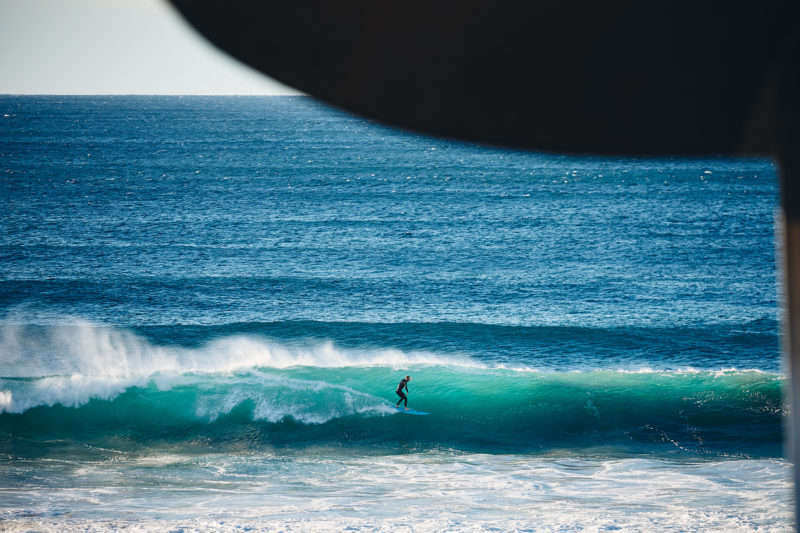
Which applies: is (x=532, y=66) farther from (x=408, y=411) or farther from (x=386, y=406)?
(x=386, y=406)

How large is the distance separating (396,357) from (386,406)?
18.5 ft

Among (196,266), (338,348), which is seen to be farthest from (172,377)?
(196,266)

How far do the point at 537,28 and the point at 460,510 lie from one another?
Result: 11.2m

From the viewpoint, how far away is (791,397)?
1161 millimetres

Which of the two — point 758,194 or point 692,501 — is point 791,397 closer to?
point 692,501

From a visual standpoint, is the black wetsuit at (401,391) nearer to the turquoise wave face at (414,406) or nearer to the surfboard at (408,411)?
the surfboard at (408,411)

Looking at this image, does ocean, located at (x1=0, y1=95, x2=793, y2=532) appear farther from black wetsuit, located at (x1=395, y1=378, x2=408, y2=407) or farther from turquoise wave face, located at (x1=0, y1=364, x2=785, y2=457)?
black wetsuit, located at (x1=395, y1=378, x2=408, y2=407)

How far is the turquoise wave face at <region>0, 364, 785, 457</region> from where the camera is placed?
52.9ft

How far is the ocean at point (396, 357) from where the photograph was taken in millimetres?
11953

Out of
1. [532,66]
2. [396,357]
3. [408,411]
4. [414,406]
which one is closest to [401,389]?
[408,411]

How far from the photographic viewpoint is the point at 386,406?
59.9 ft

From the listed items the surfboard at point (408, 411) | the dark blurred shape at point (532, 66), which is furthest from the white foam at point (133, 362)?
the dark blurred shape at point (532, 66)

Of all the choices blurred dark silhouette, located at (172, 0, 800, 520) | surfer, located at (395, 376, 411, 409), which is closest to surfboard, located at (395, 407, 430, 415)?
surfer, located at (395, 376, 411, 409)

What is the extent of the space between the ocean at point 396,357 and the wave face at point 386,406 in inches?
3.8
